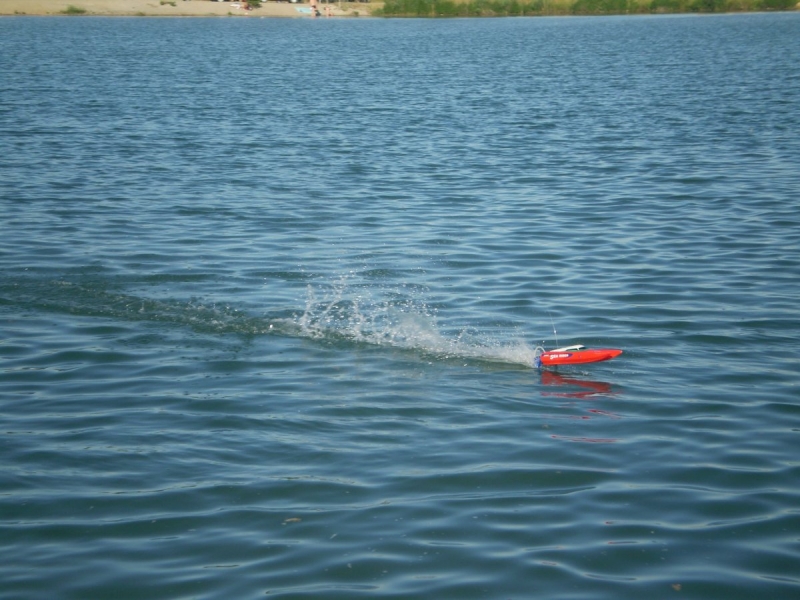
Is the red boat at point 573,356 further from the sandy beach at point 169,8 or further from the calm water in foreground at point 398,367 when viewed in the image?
the sandy beach at point 169,8

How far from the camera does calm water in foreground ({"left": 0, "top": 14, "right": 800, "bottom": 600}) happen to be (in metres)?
7.07

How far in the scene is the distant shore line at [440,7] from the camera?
10322 centimetres

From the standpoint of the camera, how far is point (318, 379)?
10.4 m

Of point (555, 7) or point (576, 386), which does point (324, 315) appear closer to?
point (576, 386)

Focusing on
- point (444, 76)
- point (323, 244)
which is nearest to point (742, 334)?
point (323, 244)

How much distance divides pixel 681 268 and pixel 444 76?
1314 inches

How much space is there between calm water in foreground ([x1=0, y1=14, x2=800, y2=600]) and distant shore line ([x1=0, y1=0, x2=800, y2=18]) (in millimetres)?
84323

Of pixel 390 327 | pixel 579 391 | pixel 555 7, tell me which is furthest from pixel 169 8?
pixel 579 391

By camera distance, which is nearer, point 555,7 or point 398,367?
point 398,367

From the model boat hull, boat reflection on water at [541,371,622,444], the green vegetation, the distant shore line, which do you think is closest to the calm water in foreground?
boat reflection on water at [541,371,622,444]

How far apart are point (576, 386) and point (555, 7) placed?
354 feet

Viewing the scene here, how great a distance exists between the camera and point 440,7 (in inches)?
4385

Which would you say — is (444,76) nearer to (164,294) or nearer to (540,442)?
(164,294)

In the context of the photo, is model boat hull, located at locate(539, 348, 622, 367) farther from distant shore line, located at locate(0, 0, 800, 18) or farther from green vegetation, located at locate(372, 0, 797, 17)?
green vegetation, located at locate(372, 0, 797, 17)
